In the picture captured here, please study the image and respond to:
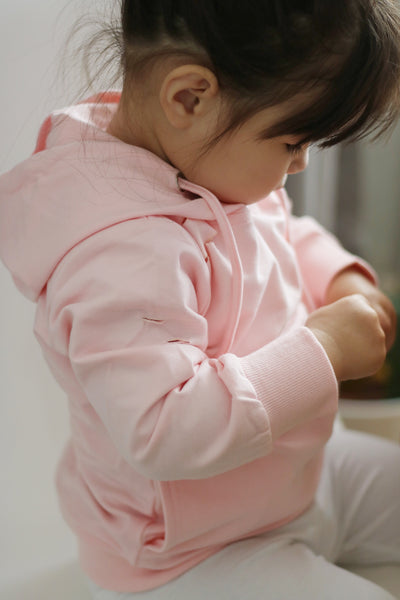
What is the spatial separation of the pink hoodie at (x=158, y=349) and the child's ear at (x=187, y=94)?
0.16ft

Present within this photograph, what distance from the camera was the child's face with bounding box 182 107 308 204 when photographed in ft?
1.80

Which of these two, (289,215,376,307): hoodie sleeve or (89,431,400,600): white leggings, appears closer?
(89,431,400,600): white leggings

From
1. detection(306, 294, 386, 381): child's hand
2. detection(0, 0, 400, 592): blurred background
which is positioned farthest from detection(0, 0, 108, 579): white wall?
detection(306, 294, 386, 381): child's hand

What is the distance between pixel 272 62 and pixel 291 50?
2cm

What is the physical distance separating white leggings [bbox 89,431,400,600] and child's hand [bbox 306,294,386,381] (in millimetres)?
181

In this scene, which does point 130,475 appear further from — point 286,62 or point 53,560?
point 286,62

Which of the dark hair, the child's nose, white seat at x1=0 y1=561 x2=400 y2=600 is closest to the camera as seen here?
the dark hair

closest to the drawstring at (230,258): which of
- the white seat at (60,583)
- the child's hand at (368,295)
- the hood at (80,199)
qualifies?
the hood at (80,199)

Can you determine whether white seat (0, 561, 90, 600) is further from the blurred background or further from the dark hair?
the dark hair

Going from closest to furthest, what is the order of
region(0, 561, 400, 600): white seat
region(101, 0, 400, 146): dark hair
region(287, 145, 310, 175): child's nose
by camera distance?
region(101, 0, 400, 146): dark hair < region(287, 145, 310, 175): child's nose < region(0, 561, 400, 600): white seat

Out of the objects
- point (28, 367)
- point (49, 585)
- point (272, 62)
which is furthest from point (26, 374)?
point (272, 62)

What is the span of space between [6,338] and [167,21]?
515 millimetres

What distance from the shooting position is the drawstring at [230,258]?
59cm

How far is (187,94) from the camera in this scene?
0.55 m
